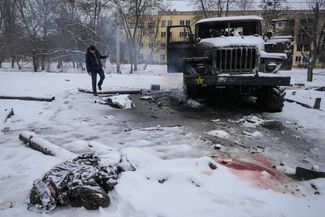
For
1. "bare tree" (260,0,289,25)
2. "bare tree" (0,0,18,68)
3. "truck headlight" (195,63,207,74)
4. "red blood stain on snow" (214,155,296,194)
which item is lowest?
"red blood stain on snow" (214,155,296,194)

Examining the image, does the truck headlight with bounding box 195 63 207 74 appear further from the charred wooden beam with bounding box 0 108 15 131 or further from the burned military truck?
the charred wooden beam with bounding box 0 108 15 131

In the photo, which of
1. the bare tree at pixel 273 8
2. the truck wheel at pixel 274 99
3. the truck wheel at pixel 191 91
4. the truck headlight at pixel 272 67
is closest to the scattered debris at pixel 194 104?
the truck wheel at pixel 191 91

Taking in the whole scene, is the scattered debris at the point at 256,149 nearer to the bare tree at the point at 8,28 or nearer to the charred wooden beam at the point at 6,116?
the charred wooden beam at the point at 6,116

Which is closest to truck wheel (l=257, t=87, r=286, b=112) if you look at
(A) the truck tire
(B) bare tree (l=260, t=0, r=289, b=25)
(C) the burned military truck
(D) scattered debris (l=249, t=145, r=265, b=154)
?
(C) the burned military truck

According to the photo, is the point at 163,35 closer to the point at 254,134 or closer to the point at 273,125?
the point at 273,125

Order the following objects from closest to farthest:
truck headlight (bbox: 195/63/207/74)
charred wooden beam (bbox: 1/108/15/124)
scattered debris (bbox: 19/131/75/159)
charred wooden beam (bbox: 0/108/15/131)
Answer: scattered debris (bbox: 19/131/75/159), charred wooden beam (bbox: 0/108/15/131), charred wooden beam (bbox: 1/108/15/124), truck headlight (bbox: 195/63/207/74)

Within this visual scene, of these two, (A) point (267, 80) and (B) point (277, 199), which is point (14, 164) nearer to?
(B) point (277, 199)

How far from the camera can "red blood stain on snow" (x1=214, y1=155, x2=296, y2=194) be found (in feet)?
13.4

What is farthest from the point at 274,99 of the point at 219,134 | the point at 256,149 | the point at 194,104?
the point at 256,149

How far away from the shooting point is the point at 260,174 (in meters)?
4.36

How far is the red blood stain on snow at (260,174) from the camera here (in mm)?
4090

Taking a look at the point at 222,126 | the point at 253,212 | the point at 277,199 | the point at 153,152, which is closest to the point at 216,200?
the point at 253,212

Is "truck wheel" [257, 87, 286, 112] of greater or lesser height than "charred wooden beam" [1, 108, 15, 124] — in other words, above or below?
above

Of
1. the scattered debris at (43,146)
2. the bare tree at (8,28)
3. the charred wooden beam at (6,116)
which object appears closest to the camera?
the scattered debris at (43,146)
